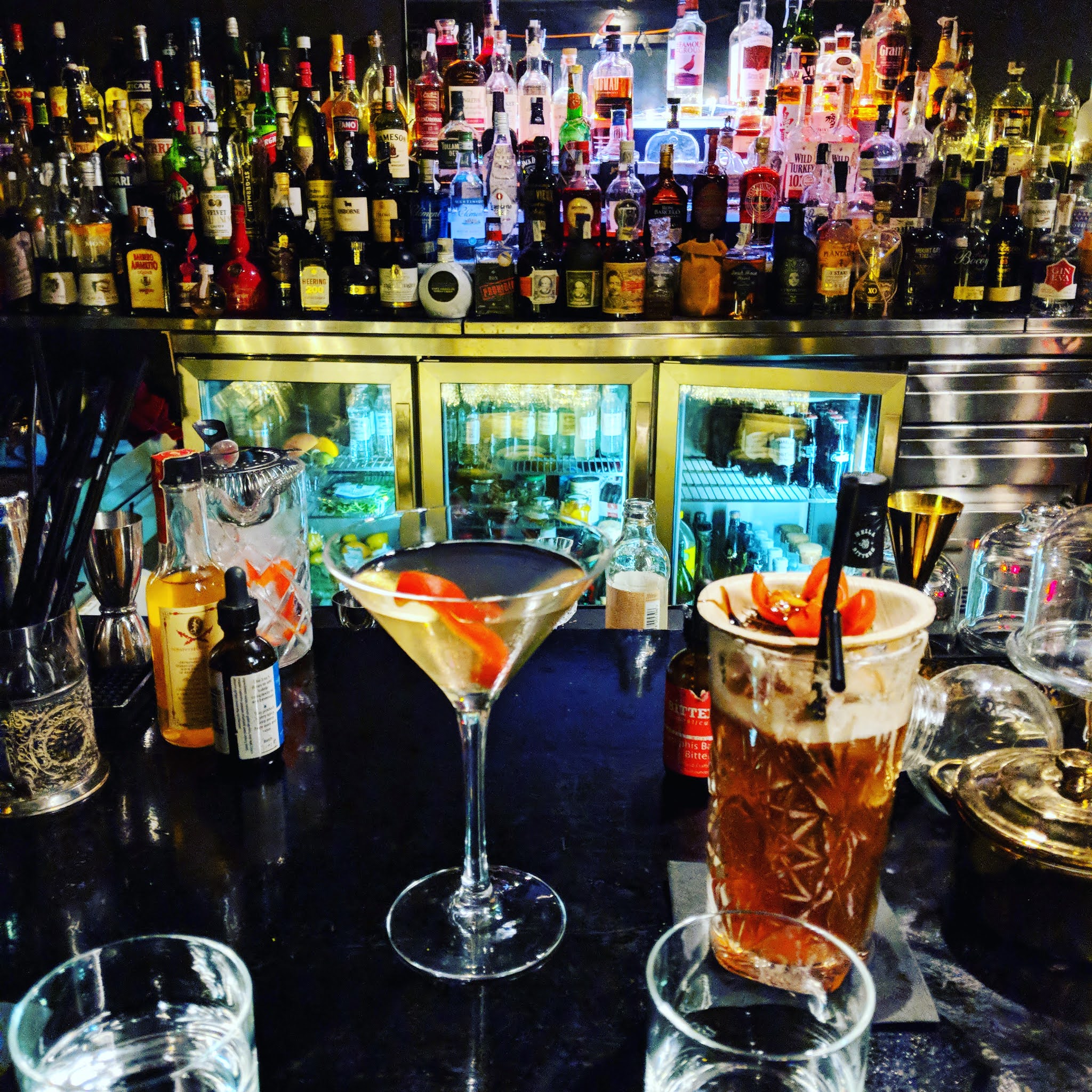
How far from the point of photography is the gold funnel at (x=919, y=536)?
0.97m

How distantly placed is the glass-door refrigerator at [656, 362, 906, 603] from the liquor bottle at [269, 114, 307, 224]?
1172 mm

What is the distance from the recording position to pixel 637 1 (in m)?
3.01

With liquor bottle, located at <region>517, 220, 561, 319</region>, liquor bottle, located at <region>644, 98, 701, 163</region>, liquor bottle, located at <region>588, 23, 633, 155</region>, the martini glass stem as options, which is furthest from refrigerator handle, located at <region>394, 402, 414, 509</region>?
the martini glass stem

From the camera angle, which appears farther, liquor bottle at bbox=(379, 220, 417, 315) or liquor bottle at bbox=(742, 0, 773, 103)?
liquor bottle at bbox=(742, 0, 773, 103)

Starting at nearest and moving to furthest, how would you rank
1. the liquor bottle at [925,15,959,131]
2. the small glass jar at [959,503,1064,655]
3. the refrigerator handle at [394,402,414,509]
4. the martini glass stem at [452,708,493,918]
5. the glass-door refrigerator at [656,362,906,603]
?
the martini glass stem at [452,708,493,918]
the small glass jar at [959,503,1064,655]
the glass-door refrigerator at [656,362,906,603]
the refrigerator handle at [394,402,414,509]
the liquor bottle at [925,15,959,131]

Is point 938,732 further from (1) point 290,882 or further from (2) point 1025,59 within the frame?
(2) point 1025,59

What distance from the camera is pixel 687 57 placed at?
9.71ft

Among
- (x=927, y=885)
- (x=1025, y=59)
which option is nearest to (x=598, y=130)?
(x=1025, y=59)

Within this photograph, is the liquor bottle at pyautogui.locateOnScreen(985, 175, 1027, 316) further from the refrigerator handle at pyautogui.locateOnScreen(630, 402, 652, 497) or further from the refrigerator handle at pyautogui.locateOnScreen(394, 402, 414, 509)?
the refrigerator handle at pyautogui.locateOnScreen(394, 402, 414, 509)

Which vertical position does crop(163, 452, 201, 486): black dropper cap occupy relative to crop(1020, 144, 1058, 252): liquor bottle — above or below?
below

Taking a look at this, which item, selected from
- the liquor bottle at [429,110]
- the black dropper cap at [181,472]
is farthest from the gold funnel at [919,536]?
the liquor bottle at [429,110]

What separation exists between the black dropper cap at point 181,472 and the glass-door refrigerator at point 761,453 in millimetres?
1794

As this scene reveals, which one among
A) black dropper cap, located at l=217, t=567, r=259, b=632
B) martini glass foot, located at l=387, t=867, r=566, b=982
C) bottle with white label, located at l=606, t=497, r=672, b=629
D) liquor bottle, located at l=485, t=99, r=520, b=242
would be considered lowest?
martini glass foot, located at l=387, t=867, r=566, b=982

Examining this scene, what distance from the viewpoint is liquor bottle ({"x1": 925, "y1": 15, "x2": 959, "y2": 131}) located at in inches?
117
